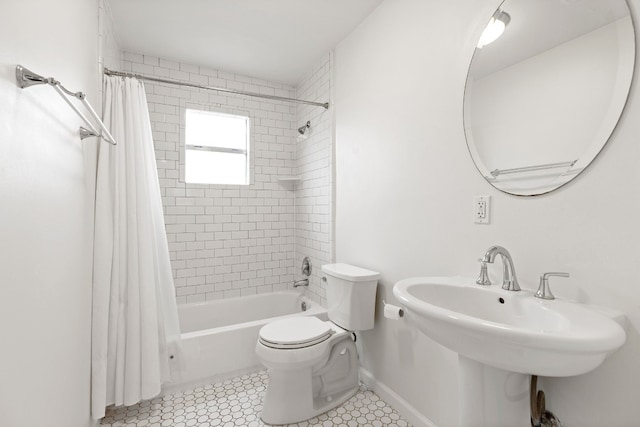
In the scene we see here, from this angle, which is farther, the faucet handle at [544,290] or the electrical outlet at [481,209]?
the electrical outlet at [481,209]

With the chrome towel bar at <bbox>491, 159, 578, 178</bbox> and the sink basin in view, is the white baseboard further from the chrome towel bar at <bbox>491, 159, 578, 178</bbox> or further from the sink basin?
the chrome towel bar at <bbox>491, 159, 578, 178</bbox>

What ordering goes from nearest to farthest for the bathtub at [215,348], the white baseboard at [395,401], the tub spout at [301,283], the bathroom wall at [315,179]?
the white baseboard at [395,401], the bathtub at [215,348], the bathroom wall at [315,179], the tub spout at [301,283]

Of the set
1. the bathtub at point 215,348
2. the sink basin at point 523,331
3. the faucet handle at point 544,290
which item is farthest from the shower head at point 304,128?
the faucet handle at point 544,290

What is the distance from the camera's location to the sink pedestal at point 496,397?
106cm

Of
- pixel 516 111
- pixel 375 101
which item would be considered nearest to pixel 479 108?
pixel 516 111

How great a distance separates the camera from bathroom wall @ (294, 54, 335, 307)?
256cm

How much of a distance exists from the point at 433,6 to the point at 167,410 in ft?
8.80

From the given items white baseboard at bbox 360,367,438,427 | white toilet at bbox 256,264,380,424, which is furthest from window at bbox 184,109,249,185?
white baseboard at bbox 360,367,438,427

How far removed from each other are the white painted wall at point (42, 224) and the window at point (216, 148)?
135 cm

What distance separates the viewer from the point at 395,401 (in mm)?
1829

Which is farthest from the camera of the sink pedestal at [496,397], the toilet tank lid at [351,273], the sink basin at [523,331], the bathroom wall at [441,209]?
the toilet tank lid at [351,273]

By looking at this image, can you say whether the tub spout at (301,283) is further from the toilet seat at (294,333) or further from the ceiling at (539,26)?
the ceiling at (539,26)

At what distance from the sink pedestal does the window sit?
250cm

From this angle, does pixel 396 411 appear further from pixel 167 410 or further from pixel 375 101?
pixel 375 101
